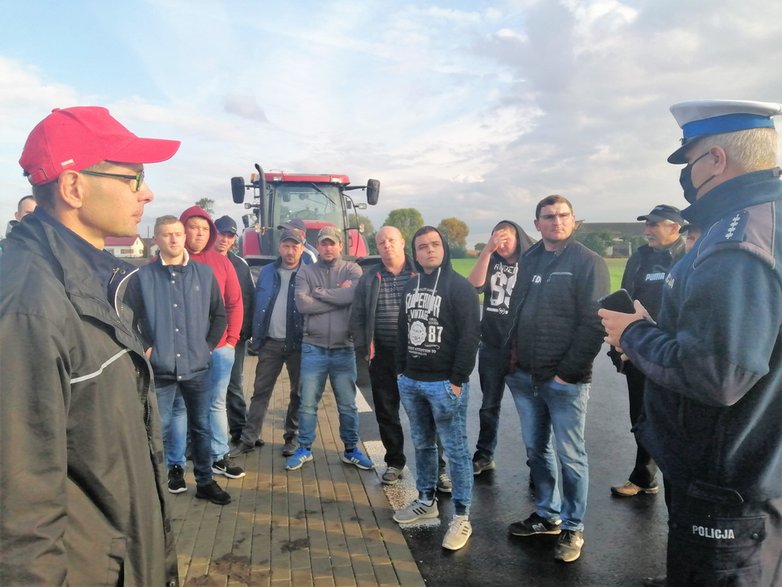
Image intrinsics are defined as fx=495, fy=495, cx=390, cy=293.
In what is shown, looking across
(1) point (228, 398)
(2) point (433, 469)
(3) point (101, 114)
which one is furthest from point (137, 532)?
(1) point (228, 398)

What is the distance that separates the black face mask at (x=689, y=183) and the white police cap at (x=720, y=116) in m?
0.07

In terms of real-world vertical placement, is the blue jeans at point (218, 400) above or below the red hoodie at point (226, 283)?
below

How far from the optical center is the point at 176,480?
13.2 feet

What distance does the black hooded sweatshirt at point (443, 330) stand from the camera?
3.43 meters

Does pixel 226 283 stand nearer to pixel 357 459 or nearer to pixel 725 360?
pixel 357 459

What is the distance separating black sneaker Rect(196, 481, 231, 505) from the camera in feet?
12.7

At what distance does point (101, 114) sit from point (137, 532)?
1265 millimetres

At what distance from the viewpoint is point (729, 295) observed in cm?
151

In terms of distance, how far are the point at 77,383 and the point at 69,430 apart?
118 mm

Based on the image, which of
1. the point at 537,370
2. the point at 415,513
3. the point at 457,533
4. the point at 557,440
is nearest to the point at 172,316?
the point at 415,513

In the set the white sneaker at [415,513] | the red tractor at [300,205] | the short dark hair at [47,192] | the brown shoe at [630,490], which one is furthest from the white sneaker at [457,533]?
the red tractor at [300,205]

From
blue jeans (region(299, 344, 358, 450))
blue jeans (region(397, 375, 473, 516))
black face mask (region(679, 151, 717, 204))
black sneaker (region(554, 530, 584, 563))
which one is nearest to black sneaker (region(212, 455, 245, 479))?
blue jeans (region(299, 344, 358, 450))

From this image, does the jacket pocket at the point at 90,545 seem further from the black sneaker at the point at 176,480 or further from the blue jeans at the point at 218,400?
the blue jeans at the point at 218,400

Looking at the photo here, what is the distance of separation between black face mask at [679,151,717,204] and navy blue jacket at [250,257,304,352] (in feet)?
11.6
